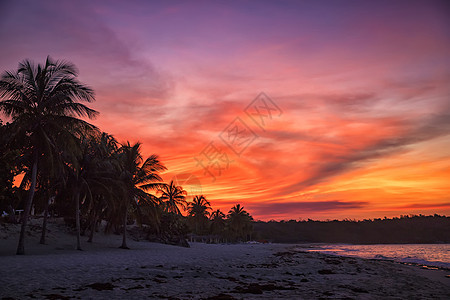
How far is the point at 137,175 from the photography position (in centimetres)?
2866

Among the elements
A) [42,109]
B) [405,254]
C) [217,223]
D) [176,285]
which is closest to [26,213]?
[42,109]

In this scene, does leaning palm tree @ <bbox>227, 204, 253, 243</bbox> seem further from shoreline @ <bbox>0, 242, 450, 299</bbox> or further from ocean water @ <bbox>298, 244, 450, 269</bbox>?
shoreline @ <bbox>0, 242, 450, 299</bbox>

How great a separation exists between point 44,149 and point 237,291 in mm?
15148

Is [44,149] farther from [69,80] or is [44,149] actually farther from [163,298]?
[163,298]

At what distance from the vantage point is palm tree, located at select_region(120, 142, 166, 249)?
2792cm

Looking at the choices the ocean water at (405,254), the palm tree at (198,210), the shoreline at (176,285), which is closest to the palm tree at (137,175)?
the shoreline at (176,285)

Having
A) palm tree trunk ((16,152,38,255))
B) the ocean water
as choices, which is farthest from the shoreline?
the ocean water

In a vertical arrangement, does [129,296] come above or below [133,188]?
below

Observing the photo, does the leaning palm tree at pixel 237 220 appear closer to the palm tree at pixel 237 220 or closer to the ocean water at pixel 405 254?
the palm tree at pixel 237 220

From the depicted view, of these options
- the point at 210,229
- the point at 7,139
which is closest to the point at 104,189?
the point at 7,139

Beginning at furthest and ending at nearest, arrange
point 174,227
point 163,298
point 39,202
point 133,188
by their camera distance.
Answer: point 174,227
point 133,188
point 39,202
point 163,298

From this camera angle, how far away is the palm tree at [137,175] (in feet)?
91.6

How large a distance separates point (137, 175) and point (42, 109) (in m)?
11.3

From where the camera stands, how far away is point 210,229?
274ft
